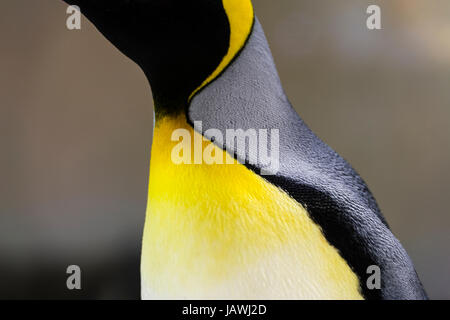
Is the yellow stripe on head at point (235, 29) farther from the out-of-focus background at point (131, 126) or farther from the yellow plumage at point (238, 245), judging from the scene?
the out-of-focus background at point (131, 126)

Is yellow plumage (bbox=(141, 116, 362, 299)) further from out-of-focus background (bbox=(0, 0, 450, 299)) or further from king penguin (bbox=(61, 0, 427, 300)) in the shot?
out-of-focus background (bbox=(0, 0, 450, 299))

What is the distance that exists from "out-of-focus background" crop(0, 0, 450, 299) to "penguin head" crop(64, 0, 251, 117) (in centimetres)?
102

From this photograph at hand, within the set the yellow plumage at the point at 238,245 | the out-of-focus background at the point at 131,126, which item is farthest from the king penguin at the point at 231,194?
the out-of-focus background at the point at 131,126

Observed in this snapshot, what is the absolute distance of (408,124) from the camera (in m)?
1.61

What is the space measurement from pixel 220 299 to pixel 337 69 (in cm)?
143

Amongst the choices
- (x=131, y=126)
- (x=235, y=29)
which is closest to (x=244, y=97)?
(x=235, y=29)

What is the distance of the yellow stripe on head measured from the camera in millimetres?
515

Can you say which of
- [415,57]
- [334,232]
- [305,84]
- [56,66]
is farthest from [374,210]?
[56,66]

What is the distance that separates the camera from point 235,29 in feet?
1.71

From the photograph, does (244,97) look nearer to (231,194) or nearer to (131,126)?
(231,194)

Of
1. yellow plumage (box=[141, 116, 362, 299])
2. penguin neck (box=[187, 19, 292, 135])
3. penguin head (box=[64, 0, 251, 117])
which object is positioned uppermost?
penguin head (box=[64, 0, 251, 117])

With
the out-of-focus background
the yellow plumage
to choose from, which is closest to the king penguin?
the yellow plumage

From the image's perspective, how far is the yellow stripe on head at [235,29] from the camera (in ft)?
1.69

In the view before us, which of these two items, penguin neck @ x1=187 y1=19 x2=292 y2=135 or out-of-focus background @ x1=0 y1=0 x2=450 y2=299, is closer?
penguin neck @ x1=187 y1=19 x2=292 y2=135
